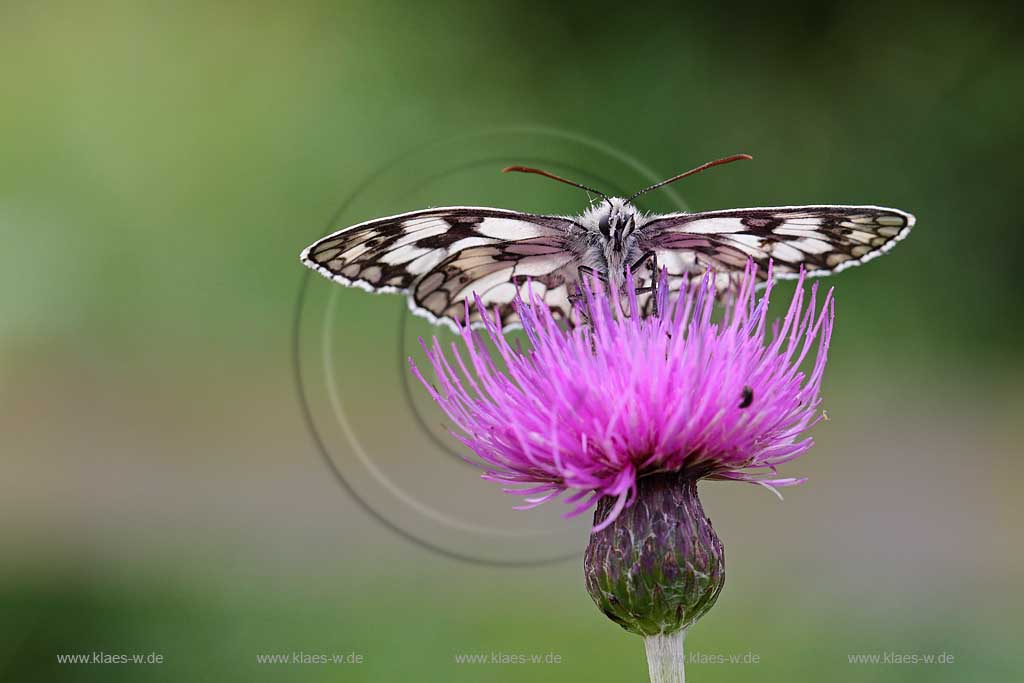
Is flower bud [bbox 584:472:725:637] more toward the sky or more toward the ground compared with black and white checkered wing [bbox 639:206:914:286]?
more toward the ground

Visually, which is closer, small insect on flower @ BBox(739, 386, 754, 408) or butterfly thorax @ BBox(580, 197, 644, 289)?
small insect on flower @ BBox(739, 386, 754, 408)

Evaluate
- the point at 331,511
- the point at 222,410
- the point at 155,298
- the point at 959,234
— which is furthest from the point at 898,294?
the point at 155,298

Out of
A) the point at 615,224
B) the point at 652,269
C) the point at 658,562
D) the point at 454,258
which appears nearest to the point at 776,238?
the point at 652,269

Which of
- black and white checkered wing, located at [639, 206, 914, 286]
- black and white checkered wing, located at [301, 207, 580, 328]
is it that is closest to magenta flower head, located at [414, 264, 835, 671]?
black and white checkered wing, located at [639, 206, 914, 286]

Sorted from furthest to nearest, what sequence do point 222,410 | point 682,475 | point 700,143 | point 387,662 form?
point 700,143 → point 222,410 → point 387,662 → point 682,475

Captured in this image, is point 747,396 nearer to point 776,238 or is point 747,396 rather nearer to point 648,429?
point 648,429

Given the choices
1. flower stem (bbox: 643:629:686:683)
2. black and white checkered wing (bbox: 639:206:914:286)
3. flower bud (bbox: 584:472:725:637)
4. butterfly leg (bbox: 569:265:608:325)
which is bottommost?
flower stem (bbox: 643:629:686:683)

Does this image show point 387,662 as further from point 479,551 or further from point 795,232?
point 795,232

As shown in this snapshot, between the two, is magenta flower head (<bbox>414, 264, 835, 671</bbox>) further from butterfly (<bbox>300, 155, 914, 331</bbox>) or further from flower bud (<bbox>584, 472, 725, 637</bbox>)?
butterfly (<bbox>300, 155, 914, 331</bbox>)
